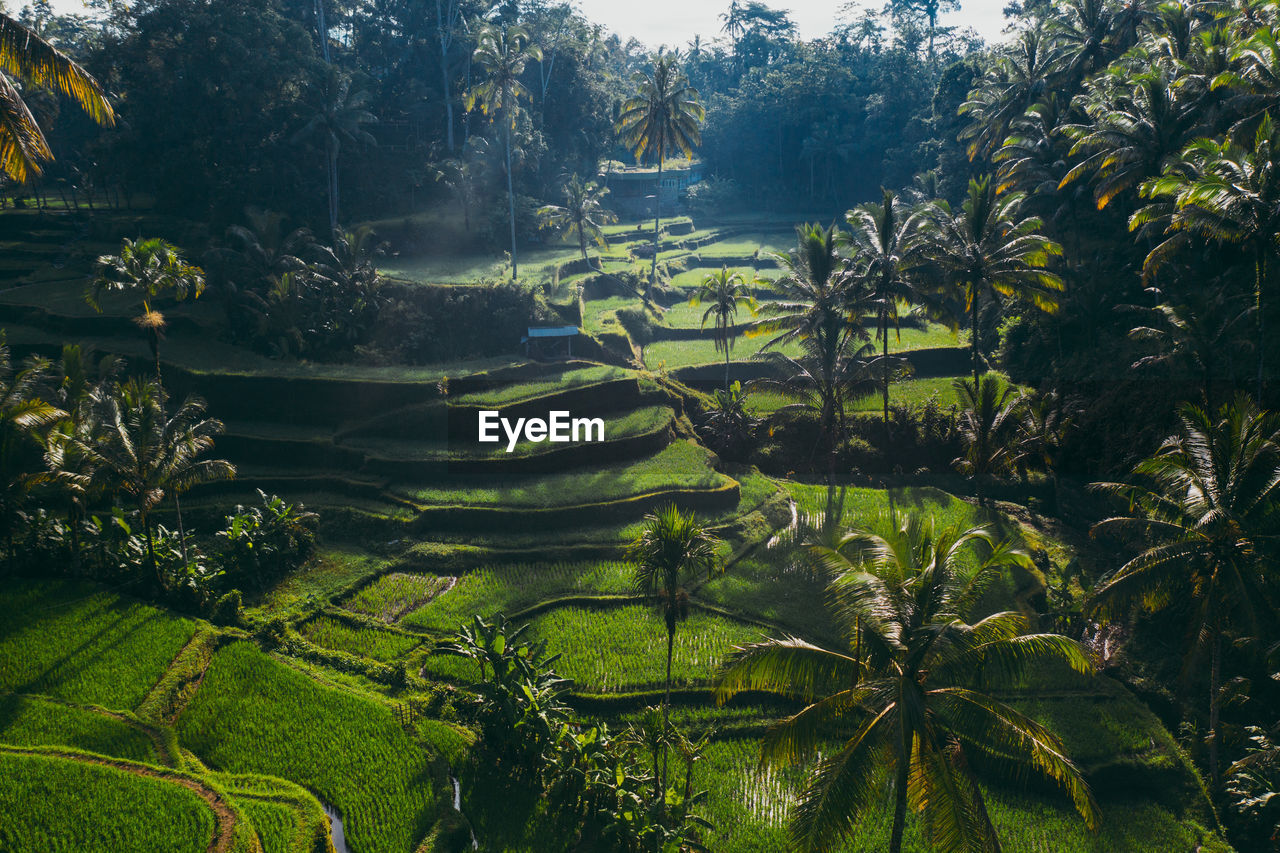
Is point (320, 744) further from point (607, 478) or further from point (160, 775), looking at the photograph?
point (607, 478)

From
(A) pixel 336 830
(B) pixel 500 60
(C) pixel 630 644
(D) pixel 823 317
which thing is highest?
(B) pixel 500 60

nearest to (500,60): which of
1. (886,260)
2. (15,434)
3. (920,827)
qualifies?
(886,260)

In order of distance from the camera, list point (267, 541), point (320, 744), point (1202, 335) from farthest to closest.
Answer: point (1202, 335) → point (267, 541) → point (320, 744)

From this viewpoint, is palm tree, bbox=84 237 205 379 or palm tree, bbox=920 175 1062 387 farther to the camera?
palm tree, bbox=920 175 1062 387

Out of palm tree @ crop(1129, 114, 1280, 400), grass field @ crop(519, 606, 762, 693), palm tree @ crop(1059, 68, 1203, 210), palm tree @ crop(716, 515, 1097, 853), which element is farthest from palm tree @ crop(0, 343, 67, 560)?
palm tree @ crop(1059, 68, 1203, 210)

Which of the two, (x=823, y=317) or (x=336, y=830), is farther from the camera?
(x=823, y=317)

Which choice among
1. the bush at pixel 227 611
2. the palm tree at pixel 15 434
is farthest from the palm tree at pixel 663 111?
Result: the bush at pixel 227 611

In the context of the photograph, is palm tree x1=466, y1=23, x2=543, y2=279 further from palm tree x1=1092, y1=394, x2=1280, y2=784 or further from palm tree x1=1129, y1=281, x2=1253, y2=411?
palm tree x1=1092, y1=394, x2=1280, y2=784
